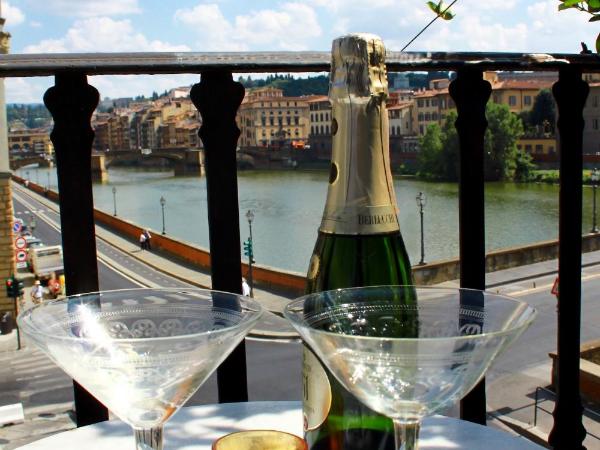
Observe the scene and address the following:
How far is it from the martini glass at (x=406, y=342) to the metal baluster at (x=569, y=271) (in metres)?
0.44

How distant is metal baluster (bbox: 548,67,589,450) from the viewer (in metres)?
0.99

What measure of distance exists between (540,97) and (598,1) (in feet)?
98.9

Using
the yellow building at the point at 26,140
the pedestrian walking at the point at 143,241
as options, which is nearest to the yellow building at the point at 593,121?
the pedestrian walking at the point at 143,241

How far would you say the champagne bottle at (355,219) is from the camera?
24.1 inches

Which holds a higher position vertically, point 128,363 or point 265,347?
point 128,363

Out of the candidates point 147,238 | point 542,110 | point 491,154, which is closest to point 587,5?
point 147,238

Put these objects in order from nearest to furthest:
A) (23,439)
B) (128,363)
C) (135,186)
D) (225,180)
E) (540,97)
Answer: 1. (128,363)
2. (225,180)
3. (23,439)
4. (135,186)
5. (540,97)

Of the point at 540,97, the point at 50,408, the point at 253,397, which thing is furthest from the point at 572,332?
the point at 540,97

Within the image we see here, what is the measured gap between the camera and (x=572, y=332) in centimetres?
100

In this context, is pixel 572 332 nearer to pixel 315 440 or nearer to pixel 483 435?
pixel 483 435

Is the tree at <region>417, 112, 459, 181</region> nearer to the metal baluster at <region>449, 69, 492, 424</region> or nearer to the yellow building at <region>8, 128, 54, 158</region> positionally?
the metal baluster at <region>449, 69, 492, 424</region>

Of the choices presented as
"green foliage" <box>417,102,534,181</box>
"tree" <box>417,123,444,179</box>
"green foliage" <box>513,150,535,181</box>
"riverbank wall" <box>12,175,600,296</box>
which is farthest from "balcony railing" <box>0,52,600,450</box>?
"green foliage" <box>513,150,535,181</box>

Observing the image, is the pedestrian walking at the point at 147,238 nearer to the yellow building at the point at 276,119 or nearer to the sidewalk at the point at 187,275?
the sidewalk at the point at 187,275

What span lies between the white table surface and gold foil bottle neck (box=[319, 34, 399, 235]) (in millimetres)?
188
